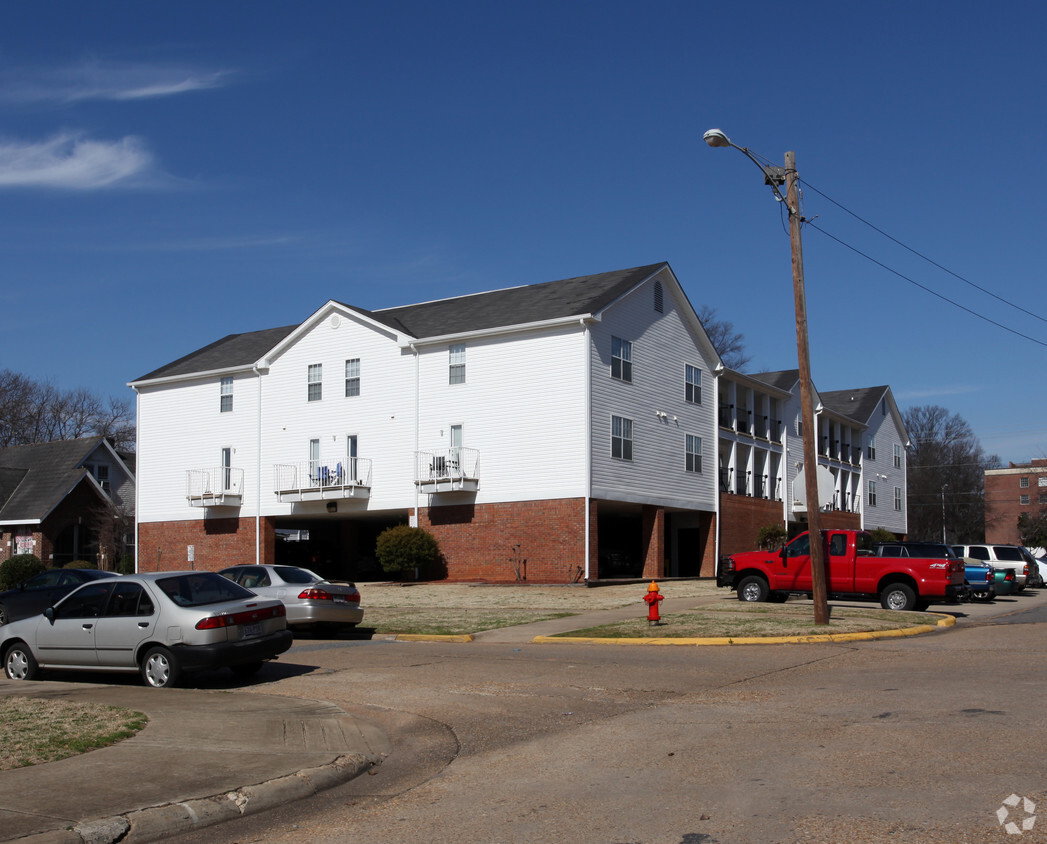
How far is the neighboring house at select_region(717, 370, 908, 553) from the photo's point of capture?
46.8m

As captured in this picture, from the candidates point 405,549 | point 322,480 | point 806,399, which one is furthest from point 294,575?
point 322,480

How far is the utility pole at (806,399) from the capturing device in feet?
63.6

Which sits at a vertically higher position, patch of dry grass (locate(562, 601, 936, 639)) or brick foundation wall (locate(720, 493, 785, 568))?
brick foundation wall (locate(720, 493, 785, 568))

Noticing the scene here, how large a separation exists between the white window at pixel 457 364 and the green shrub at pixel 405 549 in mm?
5623

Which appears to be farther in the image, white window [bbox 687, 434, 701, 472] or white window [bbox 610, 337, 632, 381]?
white window [bbox 687, 434, 701, 472]

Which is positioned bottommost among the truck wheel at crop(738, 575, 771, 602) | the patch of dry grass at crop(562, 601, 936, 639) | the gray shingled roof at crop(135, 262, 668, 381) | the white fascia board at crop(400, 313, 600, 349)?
the patch of dry grass at crop(562, 601, 936, 639)

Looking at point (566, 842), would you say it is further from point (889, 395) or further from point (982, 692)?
point (889, 395)

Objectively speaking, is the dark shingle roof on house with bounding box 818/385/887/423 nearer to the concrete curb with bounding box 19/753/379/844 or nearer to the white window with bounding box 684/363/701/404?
the white window with bounding box 684/363/701/404

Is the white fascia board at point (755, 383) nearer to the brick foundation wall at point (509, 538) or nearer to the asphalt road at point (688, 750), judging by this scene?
the brick foundation wall at point (509, 538)

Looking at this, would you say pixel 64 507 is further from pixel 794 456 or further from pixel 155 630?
pixel 155 630

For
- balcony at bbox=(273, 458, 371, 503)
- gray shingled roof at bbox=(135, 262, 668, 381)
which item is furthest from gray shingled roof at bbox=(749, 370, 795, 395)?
balcony at bbox=(273, 458, 371, 503)

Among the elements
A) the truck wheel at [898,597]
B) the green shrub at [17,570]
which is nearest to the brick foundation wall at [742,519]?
the truck wheel at [898,597]

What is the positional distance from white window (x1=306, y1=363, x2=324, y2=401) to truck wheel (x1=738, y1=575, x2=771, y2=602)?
21995 mm

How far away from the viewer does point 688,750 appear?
8773 millimetres
